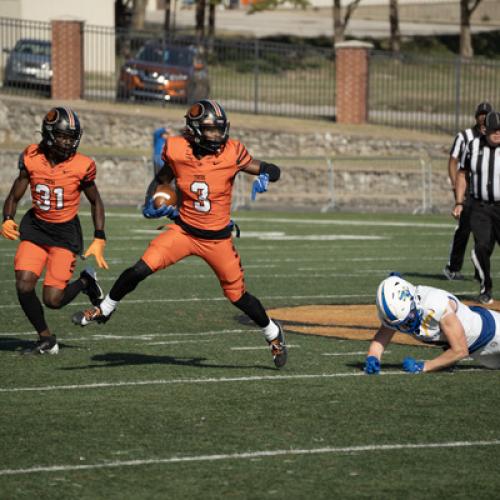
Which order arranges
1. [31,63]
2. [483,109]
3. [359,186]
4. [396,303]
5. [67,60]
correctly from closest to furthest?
[396,303], [483,109], [359,186], [67,60], [31,63]

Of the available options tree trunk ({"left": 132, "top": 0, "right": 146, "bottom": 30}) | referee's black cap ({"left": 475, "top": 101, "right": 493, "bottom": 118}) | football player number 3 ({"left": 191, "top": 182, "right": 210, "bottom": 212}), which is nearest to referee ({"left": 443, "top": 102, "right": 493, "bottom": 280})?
referee's black cap ({"left": 475, "top": 101, "right": 493, "bottom": 118})

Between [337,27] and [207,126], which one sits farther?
[337,27]

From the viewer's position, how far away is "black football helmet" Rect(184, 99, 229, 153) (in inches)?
373

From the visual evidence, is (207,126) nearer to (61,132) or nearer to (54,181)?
(61,132)

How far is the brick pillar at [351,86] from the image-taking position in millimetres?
34094

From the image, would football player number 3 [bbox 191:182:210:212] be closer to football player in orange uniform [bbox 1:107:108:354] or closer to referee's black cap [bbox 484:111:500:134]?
→ football player in orange uniform [bbox 1:107:108:354]

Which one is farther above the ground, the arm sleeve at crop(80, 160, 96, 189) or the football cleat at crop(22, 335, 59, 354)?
the arm sleeve at crop(80, 160, 96, 189)

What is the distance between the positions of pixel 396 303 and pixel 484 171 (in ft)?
18.4

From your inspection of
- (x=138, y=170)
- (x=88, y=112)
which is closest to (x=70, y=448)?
(x=138, y=170)

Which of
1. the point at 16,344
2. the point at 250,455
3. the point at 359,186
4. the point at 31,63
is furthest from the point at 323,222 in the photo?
the point at 250,455

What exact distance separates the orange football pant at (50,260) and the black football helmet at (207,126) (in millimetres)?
1494

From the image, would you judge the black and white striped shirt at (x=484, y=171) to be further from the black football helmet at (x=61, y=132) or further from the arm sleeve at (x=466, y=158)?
the black football helmet at (x=61, y=132)

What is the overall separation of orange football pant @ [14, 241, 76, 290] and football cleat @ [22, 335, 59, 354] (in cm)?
39

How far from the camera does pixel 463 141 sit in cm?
1480
